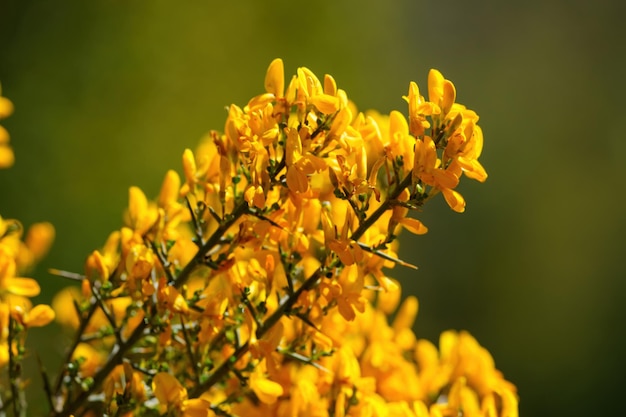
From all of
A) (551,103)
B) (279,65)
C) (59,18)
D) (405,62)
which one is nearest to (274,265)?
(279,65)

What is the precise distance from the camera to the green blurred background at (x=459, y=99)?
348cm

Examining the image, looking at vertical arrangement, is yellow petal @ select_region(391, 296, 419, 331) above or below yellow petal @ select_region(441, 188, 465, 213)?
below

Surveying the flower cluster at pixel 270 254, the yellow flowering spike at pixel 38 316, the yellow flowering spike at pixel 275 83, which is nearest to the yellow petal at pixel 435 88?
the flower cluster at pixel 270 254

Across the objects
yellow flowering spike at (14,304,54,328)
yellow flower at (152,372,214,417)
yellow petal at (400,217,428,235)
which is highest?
yellow petal at (400,217,428,235)

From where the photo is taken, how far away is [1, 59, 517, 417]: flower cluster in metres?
0.69

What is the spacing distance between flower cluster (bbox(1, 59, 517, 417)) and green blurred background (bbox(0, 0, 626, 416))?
70 centimetres

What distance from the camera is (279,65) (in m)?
0.74

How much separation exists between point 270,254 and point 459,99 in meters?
5.79

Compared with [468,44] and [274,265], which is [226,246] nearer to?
[274,265]

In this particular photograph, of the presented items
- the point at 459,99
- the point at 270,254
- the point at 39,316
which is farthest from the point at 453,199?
the point at 459,99

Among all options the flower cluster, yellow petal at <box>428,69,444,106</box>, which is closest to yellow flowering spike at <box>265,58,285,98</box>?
the flower cluster

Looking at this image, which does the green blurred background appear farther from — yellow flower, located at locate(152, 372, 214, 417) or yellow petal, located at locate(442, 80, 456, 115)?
yellow petal, located at locate(442, 80, 456, 115)

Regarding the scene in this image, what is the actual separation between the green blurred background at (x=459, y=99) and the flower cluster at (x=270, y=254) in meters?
0.70

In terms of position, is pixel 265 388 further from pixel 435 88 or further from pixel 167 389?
pixel 435 88
